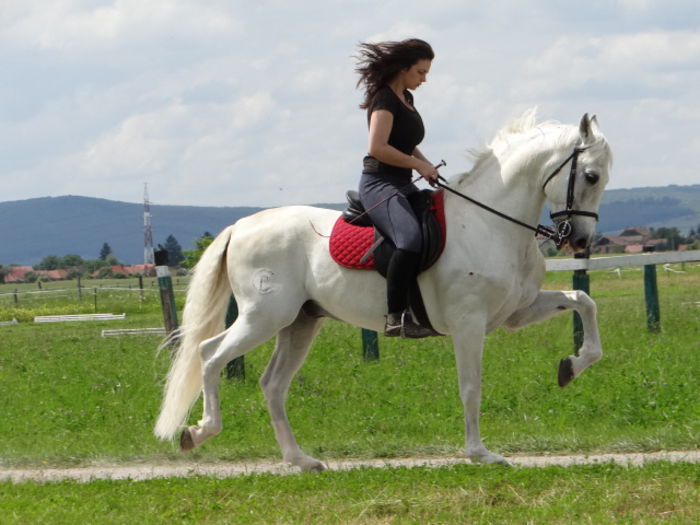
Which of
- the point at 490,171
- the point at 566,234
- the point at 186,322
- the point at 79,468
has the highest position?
the point at 490,171

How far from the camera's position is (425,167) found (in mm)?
8312

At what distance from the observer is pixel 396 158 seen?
8.24 meters

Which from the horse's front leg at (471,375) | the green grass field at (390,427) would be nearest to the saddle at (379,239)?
the horse's front leg at (471,375)

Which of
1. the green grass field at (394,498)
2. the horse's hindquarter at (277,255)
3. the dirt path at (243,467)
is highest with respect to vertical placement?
the horse's hindquarter at (277,255)

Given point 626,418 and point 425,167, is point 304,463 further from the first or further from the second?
point 626,418

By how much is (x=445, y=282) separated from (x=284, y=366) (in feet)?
6.15

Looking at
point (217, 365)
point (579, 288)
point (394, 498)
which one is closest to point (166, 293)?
point (217, 365)

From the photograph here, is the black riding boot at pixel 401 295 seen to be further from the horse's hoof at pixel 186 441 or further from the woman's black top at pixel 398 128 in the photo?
the horse's hoof at pixel 186 441

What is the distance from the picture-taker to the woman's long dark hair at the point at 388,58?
27.6 feet

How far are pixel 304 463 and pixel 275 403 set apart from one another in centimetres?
76

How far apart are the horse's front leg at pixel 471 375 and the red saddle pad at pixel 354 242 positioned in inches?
36.5

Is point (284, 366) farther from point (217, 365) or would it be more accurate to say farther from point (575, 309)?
point (575, 309)

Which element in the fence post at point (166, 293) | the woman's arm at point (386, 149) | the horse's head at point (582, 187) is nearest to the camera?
the horse's head at point (582, 187)

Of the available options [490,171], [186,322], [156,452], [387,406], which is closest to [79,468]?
[156,452]
